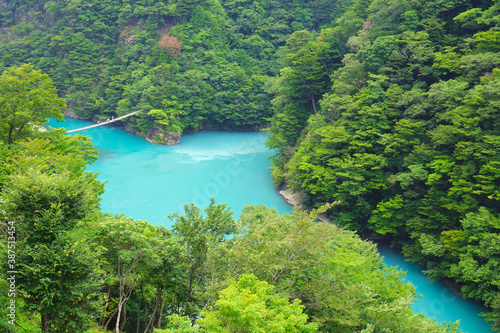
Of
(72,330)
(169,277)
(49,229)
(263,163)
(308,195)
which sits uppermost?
(49,229)

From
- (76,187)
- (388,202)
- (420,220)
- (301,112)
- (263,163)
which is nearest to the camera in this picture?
(76,187)

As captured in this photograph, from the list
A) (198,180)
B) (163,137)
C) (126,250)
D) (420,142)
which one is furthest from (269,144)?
(126,250)

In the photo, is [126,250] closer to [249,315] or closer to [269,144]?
[249,315]

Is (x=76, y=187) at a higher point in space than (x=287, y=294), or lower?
higher

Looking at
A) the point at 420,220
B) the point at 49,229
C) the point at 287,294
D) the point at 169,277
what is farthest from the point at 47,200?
the point at 420,220

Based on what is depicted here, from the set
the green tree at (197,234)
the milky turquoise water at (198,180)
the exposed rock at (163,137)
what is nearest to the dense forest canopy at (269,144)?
the green tree at (197,234)

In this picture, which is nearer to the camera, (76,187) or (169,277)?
(76,187)

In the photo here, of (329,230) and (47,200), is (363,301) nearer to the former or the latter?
(329,230)
